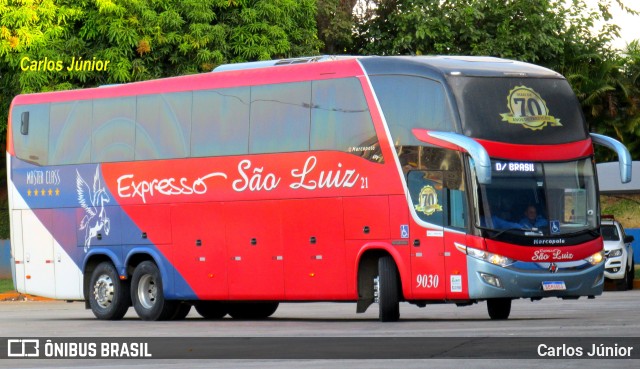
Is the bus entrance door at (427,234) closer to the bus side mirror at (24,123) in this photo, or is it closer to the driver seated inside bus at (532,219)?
the driver seated inside bus at (532,219)

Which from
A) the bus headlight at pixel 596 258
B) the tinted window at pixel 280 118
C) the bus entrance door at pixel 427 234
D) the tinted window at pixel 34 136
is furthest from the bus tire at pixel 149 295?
the bus headlight at pixel 596 258

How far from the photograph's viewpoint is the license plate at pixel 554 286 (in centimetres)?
2198

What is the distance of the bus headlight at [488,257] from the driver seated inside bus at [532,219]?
0.61 m

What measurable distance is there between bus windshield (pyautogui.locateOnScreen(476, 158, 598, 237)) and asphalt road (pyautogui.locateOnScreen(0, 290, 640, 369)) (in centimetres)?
139

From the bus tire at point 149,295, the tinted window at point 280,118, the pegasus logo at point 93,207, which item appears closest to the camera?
the tinted window at point 280,118

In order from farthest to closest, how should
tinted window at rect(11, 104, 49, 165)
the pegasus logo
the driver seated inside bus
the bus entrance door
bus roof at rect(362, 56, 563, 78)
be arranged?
tinted window at rect(11, 104, 49, 165) < the pegasus logo < bus roof at rect(362, 56, 563, 78) < the bus entrance door < the driver seated inside bus

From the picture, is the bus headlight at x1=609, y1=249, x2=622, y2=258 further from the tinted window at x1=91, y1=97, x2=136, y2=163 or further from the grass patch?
the grass patch

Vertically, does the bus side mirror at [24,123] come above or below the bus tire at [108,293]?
above

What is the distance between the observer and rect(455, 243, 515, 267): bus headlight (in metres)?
21.8

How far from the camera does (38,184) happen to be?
1113 inches

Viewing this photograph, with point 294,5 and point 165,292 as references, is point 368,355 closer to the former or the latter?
point 165,292

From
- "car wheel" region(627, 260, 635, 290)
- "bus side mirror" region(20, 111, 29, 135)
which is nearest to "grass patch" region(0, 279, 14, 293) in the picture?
"bus side mirror" region(20, 111, 29, 135)

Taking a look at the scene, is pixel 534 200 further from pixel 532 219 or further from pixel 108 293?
pixel 108 293

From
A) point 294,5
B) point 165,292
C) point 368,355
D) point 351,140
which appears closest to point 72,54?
point 294,5
